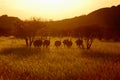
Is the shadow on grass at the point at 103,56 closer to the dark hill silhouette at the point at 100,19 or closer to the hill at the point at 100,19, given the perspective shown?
the dark hill silhouette at the point at 100,19

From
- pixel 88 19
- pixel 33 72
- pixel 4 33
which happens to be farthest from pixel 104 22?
pixel 33 72

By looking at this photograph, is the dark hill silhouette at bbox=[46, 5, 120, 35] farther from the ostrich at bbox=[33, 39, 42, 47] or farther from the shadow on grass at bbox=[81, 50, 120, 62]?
the shadow on grass at bbox=[81, 50, 120, 62]

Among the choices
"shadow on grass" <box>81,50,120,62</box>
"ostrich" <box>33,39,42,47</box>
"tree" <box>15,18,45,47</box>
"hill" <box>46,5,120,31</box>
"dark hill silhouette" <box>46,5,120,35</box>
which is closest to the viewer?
"shadow on grass" <box>81,50,120,62</box>

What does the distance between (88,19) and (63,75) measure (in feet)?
252

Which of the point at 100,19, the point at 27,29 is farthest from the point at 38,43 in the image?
the point at 100,19

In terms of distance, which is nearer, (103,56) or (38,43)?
(103,56)

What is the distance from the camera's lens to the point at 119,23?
81438mm

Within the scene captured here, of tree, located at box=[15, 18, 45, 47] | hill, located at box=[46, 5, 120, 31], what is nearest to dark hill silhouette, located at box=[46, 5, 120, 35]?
hill, located at box=[46, 5, 120, 31]

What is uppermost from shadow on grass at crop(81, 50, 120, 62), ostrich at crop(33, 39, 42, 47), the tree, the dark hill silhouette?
the dark hill silhouette

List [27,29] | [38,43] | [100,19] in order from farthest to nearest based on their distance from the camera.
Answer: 1. [100,19]
2. [27,29]
3. [38,43]

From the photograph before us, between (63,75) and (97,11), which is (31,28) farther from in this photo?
(97,11)

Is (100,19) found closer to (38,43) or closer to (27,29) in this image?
(27,29)

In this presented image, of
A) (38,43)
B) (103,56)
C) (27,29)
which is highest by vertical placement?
(27,29)

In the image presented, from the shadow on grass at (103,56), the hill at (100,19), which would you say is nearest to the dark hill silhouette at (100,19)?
the hill at (100,19)
